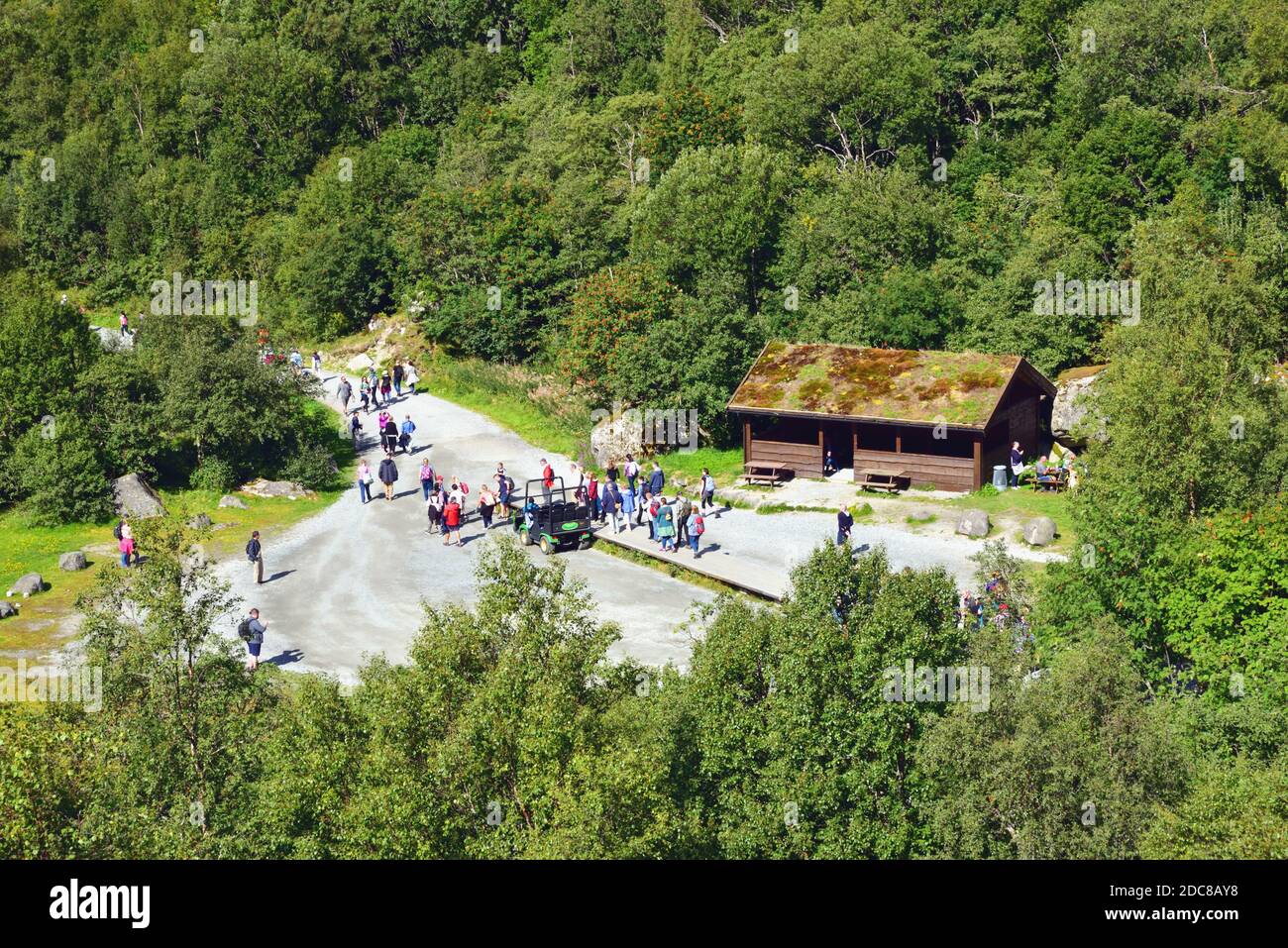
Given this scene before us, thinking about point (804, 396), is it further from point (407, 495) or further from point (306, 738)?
point (306, 738)

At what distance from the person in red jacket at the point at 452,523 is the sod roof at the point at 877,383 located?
30.8ft

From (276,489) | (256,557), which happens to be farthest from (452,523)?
(276,489)

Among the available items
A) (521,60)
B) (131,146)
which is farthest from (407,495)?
(131,146)

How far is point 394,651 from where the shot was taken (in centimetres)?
3672

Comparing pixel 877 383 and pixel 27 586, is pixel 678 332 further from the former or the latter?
pixel 27 586

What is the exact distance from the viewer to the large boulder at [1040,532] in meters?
40.0

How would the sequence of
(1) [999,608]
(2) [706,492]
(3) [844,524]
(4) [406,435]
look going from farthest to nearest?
(4) [406,435] < (2) [706,492] < (3) [844,524] < (1) [999,608]

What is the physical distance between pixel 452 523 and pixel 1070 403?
20491 mm

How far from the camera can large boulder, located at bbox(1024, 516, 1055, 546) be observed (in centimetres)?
3997

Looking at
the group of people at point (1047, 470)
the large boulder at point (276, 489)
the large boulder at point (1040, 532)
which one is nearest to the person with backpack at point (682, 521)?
the large boulder at point (1040, 532)

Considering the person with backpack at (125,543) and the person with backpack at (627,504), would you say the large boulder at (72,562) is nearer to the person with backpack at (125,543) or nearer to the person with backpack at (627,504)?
the person with backpack at (125,543)

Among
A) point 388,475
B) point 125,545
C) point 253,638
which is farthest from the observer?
point 388,475

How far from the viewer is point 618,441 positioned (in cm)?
5056

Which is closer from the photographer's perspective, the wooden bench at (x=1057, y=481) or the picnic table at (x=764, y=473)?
the wooden bench at (x=1057, y=481)
